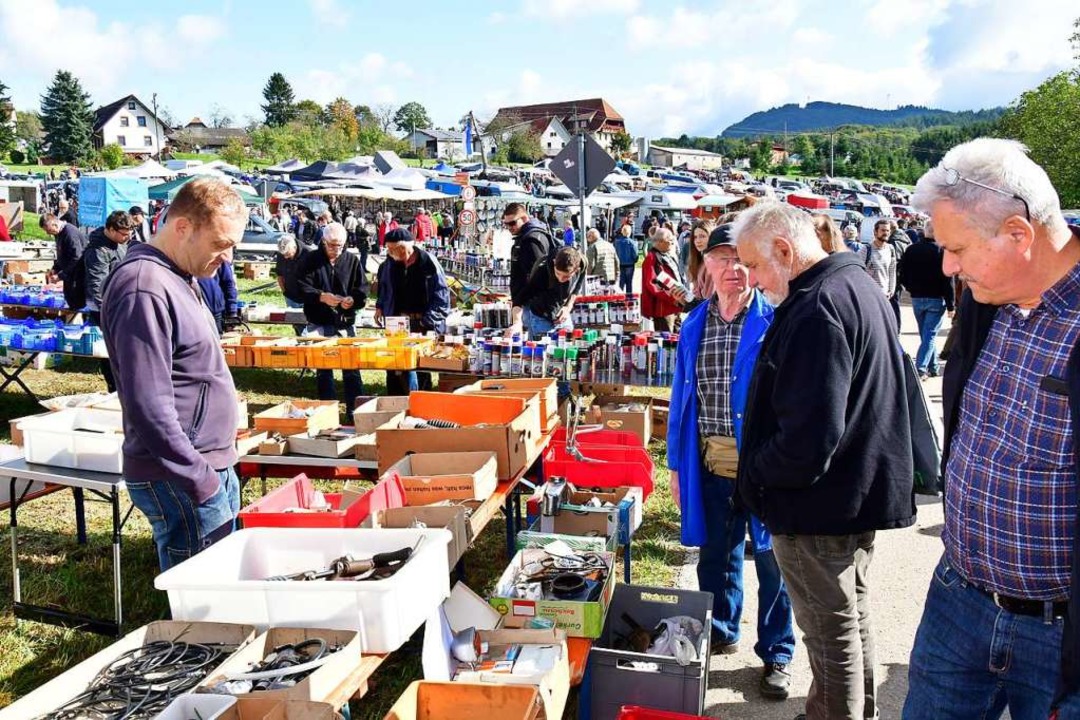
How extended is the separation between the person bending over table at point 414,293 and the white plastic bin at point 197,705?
5555 mm

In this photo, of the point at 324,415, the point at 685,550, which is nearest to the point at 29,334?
the point at 324,415

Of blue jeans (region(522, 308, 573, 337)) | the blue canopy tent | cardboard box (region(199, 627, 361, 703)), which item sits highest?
the blue canopy tent

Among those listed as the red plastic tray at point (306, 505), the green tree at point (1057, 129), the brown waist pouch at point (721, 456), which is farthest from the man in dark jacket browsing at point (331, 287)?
the green tree at point (1057, 129)

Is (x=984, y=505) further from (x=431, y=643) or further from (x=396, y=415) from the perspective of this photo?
(x=396, y=415)

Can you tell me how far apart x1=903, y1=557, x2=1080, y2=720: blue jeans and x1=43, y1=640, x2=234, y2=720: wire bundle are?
6.06 ft

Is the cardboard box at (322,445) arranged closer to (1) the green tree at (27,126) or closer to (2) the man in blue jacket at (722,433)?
(2) the man in blue jacket at (722,433)

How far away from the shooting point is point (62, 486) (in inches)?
158

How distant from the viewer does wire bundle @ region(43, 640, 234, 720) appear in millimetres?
2102

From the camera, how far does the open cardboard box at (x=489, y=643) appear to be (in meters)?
2.47

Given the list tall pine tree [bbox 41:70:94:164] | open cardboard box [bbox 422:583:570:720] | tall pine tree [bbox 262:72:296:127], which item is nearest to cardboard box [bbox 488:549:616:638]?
open cardboard box [bbox 422:583:570:720]

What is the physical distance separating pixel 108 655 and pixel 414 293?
5.77m

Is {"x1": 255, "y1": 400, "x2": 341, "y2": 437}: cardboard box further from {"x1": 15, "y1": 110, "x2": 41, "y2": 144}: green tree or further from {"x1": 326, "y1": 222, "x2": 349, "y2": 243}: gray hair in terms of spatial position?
{"x1": 15, "y1": 110, "x2": 41, "y2": 144}: green tree

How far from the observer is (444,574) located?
8.47 feet

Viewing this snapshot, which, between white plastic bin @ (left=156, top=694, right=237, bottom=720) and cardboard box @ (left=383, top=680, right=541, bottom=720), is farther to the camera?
cardboard box @ (left=383, top=680, right=541, bottom=720)
